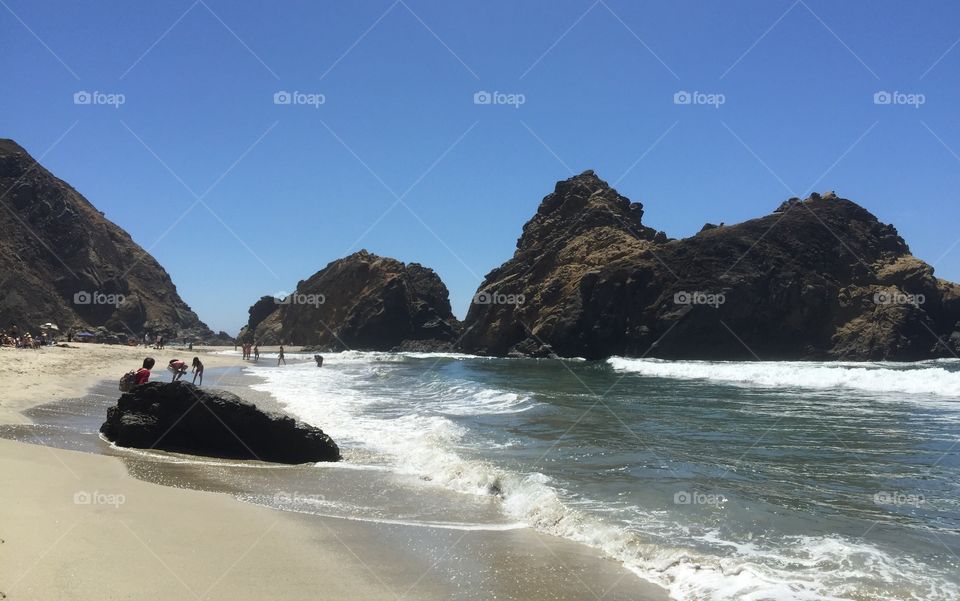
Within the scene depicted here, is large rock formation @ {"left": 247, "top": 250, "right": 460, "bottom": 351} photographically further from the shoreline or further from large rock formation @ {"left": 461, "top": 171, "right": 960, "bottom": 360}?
the shoreline

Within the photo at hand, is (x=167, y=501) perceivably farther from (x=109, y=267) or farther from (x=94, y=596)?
(x=109, y=267)

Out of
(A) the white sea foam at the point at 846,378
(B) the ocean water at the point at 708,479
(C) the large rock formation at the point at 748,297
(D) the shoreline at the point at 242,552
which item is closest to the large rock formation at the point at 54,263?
(C) the large rock formation at the point at 748,297

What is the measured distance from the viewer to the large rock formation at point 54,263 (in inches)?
3260

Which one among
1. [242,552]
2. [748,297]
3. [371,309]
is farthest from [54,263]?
[242,552]

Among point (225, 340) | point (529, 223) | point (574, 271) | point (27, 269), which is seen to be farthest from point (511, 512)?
point (225, 340)

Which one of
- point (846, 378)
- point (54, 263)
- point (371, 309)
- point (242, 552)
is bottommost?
point (242, 552)

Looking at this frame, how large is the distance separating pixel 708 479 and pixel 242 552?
23.7 feet

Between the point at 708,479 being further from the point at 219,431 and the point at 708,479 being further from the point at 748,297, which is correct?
the point at 748,297

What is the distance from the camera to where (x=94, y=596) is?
466cm

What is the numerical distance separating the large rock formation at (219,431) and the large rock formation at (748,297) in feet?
182

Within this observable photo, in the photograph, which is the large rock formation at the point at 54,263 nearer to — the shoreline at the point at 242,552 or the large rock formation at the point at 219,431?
the large rock formation at the point at 219,431

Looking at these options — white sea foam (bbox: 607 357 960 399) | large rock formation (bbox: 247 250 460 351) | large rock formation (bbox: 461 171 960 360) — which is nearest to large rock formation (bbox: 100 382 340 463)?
white sea foam (bbox: 607 357 960 399)

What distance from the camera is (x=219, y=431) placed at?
11.6m

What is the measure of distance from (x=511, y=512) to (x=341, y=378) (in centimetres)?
2846
